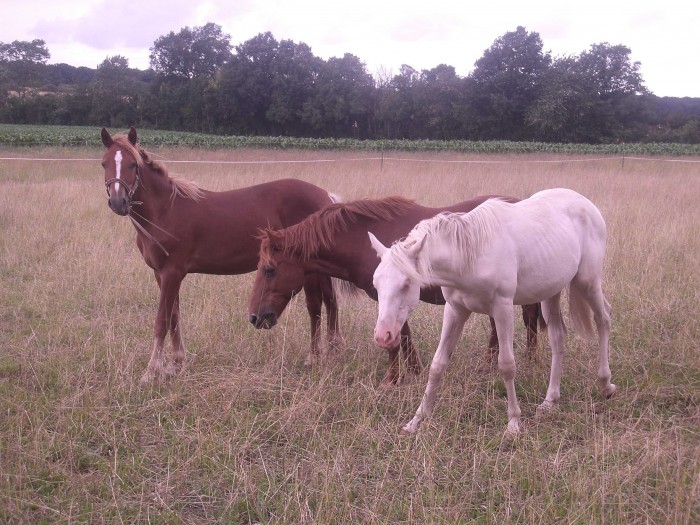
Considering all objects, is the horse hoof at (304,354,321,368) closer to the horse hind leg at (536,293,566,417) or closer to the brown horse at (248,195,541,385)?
the brown horse at (248,195,541,385)

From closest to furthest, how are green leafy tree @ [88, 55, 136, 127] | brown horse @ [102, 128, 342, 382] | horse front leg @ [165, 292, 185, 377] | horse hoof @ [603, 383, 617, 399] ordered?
horse hoof @ [603, 383, 617, 399] → brown horse @ [102, 128, 342, 382] → horse front leg @ [165, 292, 185, 377] → green leafy tree @ [88, 55, 136, 127]

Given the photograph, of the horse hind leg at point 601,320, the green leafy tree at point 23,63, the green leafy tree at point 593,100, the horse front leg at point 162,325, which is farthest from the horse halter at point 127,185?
the green leafy tree at point 23,63

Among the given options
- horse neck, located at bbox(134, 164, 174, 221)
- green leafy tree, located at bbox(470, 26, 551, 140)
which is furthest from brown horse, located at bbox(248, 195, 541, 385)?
green leafy tree, located at bbox(470, 26, 551, 140)

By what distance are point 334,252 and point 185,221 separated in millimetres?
1337

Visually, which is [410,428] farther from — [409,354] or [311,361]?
[311,361]

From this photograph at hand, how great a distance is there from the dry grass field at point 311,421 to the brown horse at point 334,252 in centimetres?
46

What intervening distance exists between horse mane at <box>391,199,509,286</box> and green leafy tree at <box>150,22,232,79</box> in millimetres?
50204

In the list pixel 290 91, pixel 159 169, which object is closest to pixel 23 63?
pixel 290 91

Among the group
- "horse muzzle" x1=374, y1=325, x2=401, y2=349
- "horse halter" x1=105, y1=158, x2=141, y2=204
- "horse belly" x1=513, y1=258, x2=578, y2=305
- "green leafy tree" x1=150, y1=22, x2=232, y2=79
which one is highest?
"green leafy tree" x1=150, y1=22, x2=232, y2=79

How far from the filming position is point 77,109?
155ft

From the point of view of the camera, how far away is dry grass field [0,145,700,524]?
251 cm

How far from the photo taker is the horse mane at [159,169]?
13.8 feet

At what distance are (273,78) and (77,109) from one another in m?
18.5

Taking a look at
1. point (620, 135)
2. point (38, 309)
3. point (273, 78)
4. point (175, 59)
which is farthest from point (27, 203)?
point (175, 59)
